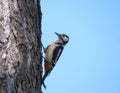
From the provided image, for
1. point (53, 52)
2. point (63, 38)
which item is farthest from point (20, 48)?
point (63, 38)

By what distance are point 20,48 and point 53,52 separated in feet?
8.53

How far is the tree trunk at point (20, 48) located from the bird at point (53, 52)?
5.58 ft

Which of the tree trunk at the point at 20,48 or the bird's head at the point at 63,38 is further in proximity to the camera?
the bird's head at the point at 63,38

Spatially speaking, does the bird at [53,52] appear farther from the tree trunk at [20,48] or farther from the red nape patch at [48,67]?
the tree trunk at [20,48]

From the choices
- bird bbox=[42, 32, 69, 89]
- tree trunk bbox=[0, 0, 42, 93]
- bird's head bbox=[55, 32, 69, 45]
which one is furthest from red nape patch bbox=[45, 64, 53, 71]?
tree trunk bbox=[0, 0, 42, 93]

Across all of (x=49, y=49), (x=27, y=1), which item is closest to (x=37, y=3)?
(x=27, y=1)

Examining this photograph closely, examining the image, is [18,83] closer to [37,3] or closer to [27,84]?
[27,84]

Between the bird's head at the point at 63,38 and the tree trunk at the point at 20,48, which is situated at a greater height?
the tree trunk at the point at 20,48

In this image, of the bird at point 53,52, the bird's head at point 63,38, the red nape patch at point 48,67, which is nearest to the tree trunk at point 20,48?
the bird at point 53,52

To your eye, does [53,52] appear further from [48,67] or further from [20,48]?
[20,48]

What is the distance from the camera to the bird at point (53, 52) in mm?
5281

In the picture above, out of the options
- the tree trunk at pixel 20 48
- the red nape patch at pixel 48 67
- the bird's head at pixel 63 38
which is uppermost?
the tree trunk at pixel 20 48

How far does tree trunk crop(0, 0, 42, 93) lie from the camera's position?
286 cm

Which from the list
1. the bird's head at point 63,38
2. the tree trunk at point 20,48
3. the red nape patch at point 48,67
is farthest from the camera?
the bird's head at point 63,38
